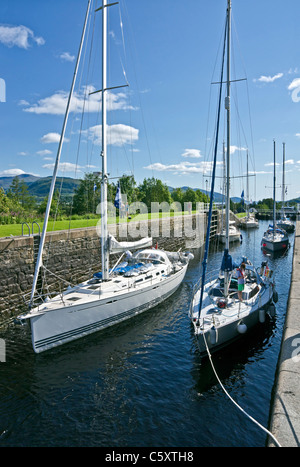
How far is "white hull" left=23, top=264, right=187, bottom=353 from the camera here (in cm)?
1119

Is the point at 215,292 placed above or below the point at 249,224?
below

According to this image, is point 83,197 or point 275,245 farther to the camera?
point 83,197

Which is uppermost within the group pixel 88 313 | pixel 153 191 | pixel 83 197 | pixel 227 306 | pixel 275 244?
pixel 153 191

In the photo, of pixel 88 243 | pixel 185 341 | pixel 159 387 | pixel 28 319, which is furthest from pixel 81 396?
pixel 88 243

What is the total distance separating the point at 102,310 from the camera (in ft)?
42.8

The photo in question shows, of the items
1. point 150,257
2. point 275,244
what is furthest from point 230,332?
point 275,244

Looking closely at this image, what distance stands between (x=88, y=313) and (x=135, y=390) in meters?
4.25

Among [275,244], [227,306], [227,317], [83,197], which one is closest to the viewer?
[227,317]

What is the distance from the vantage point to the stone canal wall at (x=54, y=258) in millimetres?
14383

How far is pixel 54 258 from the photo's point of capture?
1731 cm

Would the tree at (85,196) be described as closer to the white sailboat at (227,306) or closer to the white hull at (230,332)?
the white sailboat at (227,306)

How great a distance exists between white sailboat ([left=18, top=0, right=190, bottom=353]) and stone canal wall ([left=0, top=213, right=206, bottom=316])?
123cm

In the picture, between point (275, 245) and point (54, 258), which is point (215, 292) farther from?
point (275, 245)

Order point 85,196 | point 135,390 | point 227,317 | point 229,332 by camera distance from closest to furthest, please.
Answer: point 135,390 < point 229,332 < point 227,317 < point 85,196
